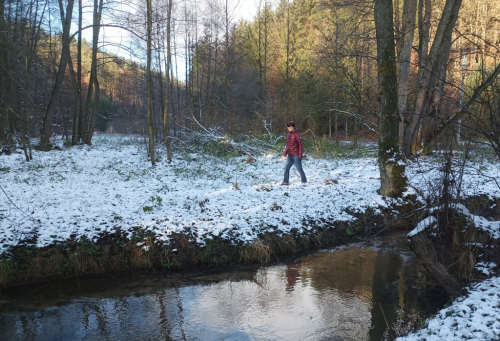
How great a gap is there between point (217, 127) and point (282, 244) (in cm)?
1213

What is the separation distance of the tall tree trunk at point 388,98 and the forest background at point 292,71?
0.17m

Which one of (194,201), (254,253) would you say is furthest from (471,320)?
(194,201)

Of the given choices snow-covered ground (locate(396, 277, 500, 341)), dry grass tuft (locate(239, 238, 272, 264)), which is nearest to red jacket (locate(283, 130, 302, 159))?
dry grass tuft (locate(239, 238, 272, 264))

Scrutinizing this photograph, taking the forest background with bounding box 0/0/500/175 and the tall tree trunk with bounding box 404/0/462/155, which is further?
the tall tree trunk with bounding box 404/0/462/155

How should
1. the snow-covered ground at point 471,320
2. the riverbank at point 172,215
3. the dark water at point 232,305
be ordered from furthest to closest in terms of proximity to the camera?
the riverbank at point 172,215
the dark water at point 232,305
the snow-covered ground at point 471,320

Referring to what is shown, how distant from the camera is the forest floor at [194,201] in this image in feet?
21.1

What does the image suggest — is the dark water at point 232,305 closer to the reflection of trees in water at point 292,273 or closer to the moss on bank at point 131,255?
the reflection of trees in water at point 292,273

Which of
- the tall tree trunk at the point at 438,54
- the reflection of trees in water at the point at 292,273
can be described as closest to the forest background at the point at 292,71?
the tall tree trunk at the point at 438,54

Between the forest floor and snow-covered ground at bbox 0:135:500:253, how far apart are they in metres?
0.02

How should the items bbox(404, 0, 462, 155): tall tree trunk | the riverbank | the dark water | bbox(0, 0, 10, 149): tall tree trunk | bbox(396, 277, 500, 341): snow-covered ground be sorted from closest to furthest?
bbox(396, 277, 500, 341): snow-covered ground < the dark water < bbox(0, 0, 10, 149): tall tree trunk < the riverbank < bbox(404, 0, 462, 155): tall tree trunk

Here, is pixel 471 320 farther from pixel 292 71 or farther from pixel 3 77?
pixel 292 71

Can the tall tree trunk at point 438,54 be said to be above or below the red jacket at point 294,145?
above

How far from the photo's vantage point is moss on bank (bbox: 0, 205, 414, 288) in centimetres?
610

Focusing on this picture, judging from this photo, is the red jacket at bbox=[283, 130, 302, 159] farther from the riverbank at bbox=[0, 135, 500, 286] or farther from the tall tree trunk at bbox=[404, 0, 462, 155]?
the tall tree trunk at bbox=[404, 0, 462, 155]
